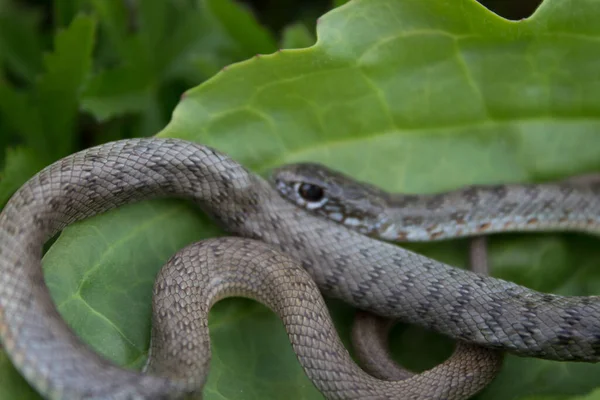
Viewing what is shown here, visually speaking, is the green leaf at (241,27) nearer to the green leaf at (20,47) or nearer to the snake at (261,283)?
the snake at (261,283)

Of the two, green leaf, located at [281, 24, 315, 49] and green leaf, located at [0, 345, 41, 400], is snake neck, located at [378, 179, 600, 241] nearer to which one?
green leaf, located at [281, 24, 315, 49]

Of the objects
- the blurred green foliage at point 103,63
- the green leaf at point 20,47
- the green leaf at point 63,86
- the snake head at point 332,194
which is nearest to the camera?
the snake head at point 332,194

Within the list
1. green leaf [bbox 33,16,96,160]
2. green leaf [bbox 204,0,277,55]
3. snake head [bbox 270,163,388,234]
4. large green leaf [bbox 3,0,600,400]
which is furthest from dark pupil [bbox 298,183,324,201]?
green leaf [bbox 33,16,96,160]

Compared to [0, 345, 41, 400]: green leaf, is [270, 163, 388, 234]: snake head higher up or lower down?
higher up

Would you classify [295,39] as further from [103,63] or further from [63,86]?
[63,86]

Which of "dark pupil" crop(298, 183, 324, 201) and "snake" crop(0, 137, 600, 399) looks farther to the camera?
"dark pupil" crop(298, 183, 324, 201)

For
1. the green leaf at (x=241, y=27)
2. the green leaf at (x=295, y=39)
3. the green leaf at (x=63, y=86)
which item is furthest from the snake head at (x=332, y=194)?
the green leaf at (x=63, y=86)

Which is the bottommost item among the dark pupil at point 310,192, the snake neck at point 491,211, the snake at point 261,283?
the snake at point 261,283
